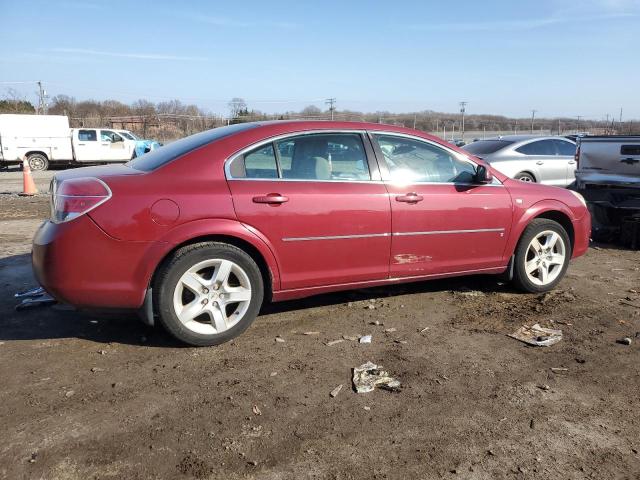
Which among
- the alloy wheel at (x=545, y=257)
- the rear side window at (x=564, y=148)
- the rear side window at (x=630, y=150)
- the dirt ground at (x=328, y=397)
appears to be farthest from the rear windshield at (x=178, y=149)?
the rear side window at (x=564, y=148)

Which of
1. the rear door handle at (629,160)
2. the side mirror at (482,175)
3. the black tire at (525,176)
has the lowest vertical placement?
the black tire at (525,176)

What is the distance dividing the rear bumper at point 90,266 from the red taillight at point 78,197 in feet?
0.19

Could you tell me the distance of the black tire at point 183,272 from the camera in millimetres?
3598

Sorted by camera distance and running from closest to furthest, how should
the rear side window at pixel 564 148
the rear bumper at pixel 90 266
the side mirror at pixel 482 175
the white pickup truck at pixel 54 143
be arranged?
1. the rear bumper at pixel 90 266
2. the side mirror at pixel 482 175
3. the rear side window at pixel 564 148
4. the white pickup truck at pixel 54 143

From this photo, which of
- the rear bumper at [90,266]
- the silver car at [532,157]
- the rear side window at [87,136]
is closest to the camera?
the rear bumper at [90,266]

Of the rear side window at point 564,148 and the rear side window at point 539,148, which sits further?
the rear side window at point 564,148

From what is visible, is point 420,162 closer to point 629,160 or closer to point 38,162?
point 629,160

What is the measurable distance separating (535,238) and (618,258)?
2374mm

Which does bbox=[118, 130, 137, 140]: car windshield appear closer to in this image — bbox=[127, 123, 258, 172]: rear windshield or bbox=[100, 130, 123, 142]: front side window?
bbox=[100, 130, 123, 142]: front side window

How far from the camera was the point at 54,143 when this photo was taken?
22016 millimetres

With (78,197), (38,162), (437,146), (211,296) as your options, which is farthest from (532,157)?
(38,162)

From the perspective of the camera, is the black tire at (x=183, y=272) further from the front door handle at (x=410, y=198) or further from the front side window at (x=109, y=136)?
the front side window at (x=109, y=136)

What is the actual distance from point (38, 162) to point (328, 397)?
22587mm

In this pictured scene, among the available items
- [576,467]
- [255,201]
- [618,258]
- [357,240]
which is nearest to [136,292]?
[255,201]
